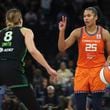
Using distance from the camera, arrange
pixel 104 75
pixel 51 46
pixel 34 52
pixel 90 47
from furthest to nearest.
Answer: pixel 51 46, pixel 90 47, pixel 104 75, pixel 34 52

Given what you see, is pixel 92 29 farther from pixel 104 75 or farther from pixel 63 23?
pixel 104 75

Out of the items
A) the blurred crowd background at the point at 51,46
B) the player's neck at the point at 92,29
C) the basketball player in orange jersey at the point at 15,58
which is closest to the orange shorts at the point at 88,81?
the player's neck at the point at 92,29

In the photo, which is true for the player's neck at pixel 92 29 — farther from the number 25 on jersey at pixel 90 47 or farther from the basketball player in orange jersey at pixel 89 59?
the number 25 on jersey at pixel 90 47

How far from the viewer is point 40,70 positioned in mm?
15445

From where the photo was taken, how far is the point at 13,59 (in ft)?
25.0

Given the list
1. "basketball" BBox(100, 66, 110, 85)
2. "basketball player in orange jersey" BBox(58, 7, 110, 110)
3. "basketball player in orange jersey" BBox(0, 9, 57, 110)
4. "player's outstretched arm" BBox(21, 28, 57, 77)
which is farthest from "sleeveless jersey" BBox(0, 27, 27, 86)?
"basketball" BBox(100, 66, 110, 85)

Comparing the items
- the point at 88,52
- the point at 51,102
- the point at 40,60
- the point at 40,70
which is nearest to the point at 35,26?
the point at 40,70

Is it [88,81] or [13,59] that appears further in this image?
[88,81]

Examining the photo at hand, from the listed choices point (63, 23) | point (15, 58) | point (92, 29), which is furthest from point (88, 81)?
point (15, 58)

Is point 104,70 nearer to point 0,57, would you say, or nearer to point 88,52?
point 88,52

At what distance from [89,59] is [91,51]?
0.12m

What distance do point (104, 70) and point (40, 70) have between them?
698cm

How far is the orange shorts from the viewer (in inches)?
335

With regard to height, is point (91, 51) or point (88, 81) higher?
point (91, 51)
